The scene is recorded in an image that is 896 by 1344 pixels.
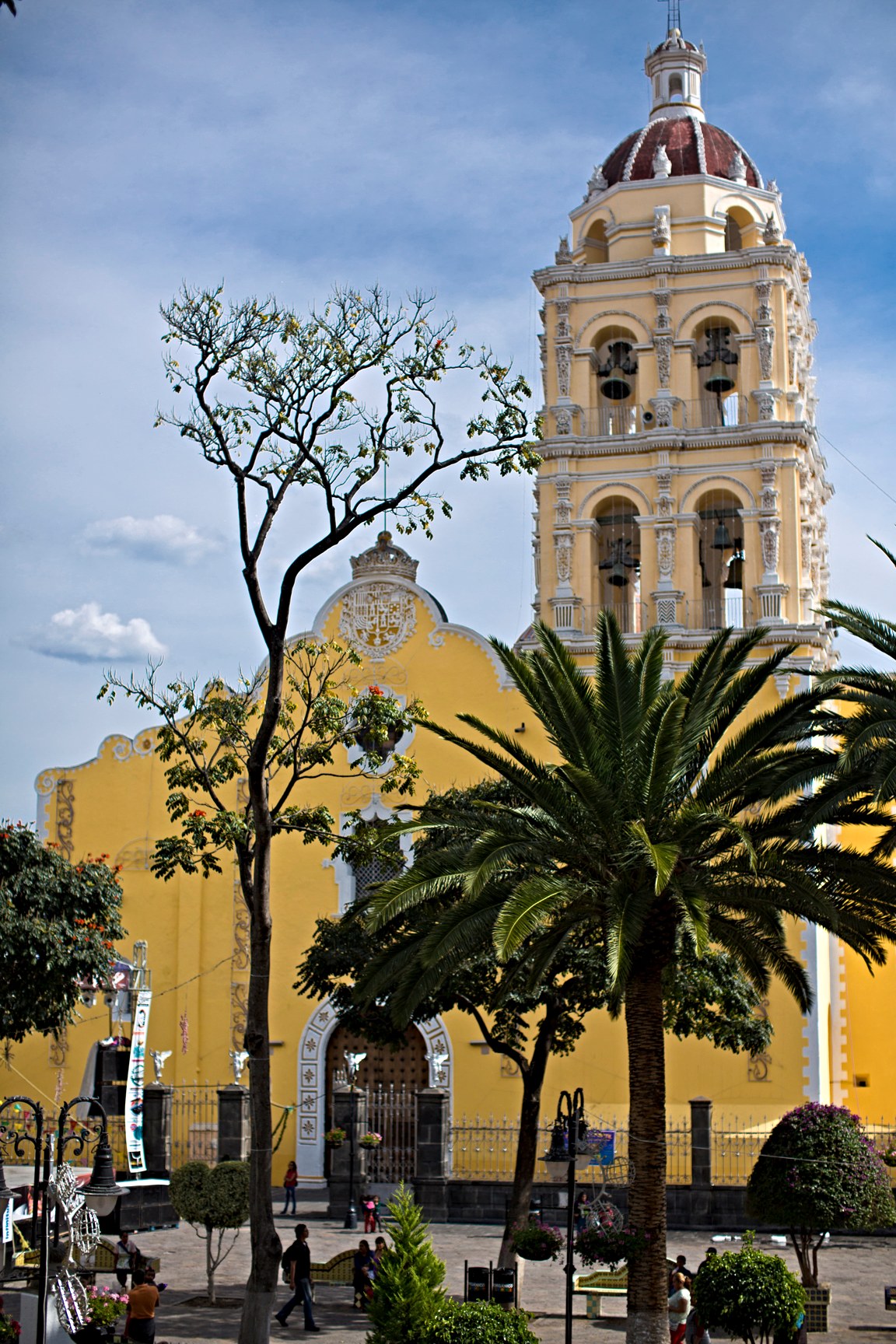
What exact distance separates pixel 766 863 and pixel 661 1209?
3544 millimetres

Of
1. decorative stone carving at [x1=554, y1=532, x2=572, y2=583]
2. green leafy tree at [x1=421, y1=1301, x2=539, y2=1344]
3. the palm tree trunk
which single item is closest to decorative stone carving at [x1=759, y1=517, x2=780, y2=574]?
decorative stone carving at [x1=554, y1=532, x2=572, y2=583]

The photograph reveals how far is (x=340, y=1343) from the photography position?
18.9 meters

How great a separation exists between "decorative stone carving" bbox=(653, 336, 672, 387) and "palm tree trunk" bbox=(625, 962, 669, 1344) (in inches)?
685

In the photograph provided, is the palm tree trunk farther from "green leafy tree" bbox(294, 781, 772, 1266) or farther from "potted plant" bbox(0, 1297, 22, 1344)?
"potted plant" bbox(0, 1297, 22, 1344)

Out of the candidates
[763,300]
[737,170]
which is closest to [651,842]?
[763,300]

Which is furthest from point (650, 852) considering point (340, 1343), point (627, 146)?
point (627, 146)

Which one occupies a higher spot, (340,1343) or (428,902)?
(428,902)

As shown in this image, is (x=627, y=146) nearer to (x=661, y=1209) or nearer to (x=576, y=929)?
(x=576, y=929)

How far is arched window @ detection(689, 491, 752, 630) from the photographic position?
32094 mm

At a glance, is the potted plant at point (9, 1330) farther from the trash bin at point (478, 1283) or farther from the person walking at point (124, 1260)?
the trash bin at point (478, 1283)

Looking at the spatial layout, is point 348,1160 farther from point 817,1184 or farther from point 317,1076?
point 817,1184

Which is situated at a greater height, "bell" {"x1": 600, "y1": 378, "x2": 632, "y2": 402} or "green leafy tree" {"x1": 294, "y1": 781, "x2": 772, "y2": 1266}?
"bell" {"x1": 600, "y1": 378, "x2": 632, "y2": 402}

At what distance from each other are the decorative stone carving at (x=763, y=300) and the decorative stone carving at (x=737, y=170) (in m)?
2.80

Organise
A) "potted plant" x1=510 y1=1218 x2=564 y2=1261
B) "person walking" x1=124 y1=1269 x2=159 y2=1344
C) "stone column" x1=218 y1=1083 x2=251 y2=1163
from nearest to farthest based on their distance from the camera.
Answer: "person walking" x1=124 y1=1269 x2=159 y2=1344 < "potted plant" x1=510 y1=1218 x2=564 y2=1261 < "stone column" x1=218 y1=1083 x2=251 y2=1163
